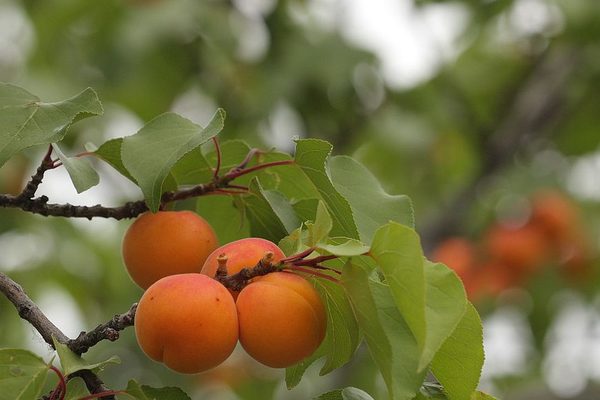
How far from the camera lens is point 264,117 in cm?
302

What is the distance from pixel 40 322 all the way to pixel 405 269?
0.36 meters

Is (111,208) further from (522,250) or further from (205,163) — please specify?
(522,250)


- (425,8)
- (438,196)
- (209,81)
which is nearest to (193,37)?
(209,81)

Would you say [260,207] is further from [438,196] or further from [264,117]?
[438,196]

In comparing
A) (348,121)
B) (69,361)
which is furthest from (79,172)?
(348,121)

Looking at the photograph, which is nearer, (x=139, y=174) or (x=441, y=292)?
(x=441, y=292)

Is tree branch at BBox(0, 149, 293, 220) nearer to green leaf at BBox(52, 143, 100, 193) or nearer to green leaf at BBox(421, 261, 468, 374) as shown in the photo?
green leaf at BBox(52, 143, 100, 193)

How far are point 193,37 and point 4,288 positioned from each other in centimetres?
221

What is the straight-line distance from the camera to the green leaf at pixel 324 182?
1066 millimetres

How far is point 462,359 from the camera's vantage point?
993 mm

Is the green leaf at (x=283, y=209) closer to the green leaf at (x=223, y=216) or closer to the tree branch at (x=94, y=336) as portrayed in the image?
the green leaf at (x=223, y=216)

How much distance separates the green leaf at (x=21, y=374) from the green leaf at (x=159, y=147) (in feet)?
0.69

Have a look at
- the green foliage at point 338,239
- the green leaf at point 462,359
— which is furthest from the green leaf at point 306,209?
the green leaf at point 462,359

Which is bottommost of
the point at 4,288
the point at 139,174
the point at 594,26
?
the point at 4,288
